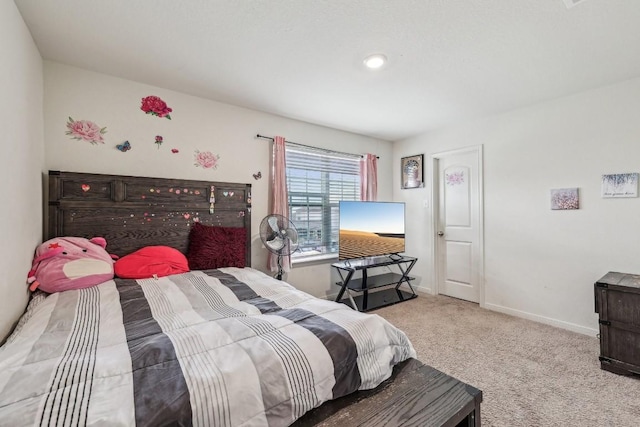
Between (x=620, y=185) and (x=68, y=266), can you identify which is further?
(x=620, y=185)

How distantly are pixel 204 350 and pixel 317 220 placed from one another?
282 centimetres

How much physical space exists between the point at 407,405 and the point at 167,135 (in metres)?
2.81

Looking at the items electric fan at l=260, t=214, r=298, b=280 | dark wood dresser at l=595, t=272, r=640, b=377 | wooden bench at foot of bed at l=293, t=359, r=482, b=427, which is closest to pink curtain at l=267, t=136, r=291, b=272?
electric fan at l=260, t=214, r=298, b=280

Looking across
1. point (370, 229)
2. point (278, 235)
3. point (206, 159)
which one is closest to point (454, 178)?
point (370, 229)

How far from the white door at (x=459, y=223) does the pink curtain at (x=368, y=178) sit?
87 centimetres

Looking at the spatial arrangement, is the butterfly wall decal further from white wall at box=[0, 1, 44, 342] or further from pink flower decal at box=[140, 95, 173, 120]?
white wall at box=[0, 1, 44, 342]

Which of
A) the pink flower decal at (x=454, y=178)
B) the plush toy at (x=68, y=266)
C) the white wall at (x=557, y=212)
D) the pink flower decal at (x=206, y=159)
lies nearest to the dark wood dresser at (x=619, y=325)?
the white wall at (x=557, y=212)

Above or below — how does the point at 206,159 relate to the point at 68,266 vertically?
above

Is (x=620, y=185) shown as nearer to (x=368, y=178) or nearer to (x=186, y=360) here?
(x=368, y=178)

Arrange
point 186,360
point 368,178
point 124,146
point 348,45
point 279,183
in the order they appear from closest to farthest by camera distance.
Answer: point 186,360
point 348,45
point 124,146
point 279,183
point 368,178

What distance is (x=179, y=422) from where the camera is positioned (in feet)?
2.42

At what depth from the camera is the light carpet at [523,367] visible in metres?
1.65

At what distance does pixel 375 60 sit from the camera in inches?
83.4

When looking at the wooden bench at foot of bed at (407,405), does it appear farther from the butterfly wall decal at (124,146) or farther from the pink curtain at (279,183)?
the butterfly wall decal at (124,146)
